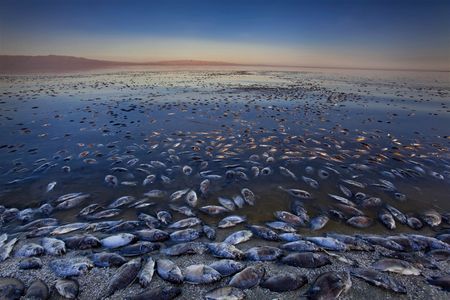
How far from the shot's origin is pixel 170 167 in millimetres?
7219

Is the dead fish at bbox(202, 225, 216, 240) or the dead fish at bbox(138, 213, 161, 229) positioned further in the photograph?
the dead fish at bbox(138, 213, 161, 229)

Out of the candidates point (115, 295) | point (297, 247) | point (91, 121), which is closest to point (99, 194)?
point (115, 295)

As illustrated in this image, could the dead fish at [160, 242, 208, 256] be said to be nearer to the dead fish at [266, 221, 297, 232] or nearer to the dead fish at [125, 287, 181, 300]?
the dead fish at [125, 287, 181, 300]

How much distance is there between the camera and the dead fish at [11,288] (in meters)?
3.11

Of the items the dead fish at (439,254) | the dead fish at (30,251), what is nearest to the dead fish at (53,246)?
the dead fish at (30,251)

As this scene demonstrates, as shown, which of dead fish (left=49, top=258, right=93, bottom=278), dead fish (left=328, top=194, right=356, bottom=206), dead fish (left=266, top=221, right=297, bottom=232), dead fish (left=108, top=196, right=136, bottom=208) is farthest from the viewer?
dead fish (left=328, top=194, right=356, bottom=206)

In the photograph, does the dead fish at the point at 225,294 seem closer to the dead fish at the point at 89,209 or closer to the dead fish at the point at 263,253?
the dead fish at the point at 263,253

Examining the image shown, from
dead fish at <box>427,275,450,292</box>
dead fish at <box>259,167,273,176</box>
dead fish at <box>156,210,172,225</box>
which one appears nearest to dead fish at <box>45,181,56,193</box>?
dead fish at <box>156,210,172,225</box>

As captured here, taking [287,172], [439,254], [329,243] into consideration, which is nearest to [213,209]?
[329,243]

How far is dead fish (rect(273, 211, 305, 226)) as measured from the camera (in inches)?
189

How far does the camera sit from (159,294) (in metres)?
3.15

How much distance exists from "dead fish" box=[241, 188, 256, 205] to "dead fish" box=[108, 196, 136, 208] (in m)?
2.55

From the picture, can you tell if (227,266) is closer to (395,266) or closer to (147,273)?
(147,273)

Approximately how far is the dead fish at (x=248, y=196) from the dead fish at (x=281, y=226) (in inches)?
33.1
